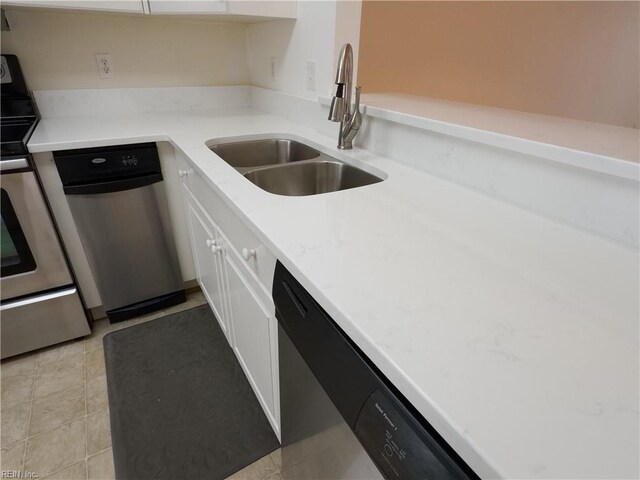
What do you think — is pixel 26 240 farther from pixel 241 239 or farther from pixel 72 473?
pixel 241 239

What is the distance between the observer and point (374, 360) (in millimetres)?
461

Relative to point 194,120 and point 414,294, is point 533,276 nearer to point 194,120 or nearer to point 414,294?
point 414,294

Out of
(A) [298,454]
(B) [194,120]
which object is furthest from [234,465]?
(B) [194,120]

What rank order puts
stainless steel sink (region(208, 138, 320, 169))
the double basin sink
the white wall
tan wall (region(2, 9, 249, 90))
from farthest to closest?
tan wall (region(2, 9, 249, 90))
stainless steel sink (region(208, 138, 320, 169))
the white wall
the double basin sink

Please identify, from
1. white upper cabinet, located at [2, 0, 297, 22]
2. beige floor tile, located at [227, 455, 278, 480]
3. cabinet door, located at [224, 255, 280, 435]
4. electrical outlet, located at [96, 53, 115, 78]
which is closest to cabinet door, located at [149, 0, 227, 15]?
white upper cabinet, located at [2, 0, 297, 22]

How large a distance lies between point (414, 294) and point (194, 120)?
1632 millimetres

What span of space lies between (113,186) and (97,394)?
0.85 meters

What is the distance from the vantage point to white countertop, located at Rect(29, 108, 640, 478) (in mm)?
356

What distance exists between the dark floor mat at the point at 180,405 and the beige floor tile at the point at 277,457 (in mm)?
17

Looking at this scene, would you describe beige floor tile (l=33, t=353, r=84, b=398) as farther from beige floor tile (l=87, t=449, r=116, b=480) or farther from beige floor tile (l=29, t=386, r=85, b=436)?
beige floor tile (l=87, t=449, r=116, b=480)

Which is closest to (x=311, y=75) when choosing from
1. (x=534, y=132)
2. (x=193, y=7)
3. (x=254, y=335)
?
(x=193, y=7)

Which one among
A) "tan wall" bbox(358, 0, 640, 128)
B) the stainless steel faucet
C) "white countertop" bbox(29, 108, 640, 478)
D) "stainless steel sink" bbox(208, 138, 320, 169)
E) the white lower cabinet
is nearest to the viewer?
"white countertop" bbox(29, 108, 640, 478)

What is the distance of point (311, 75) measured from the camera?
1.56 meters

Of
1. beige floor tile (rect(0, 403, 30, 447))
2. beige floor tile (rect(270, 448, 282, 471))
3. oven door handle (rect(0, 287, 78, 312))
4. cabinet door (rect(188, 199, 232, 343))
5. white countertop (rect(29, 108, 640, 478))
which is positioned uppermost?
white countertop (rect(29, 108, 640, 478))
